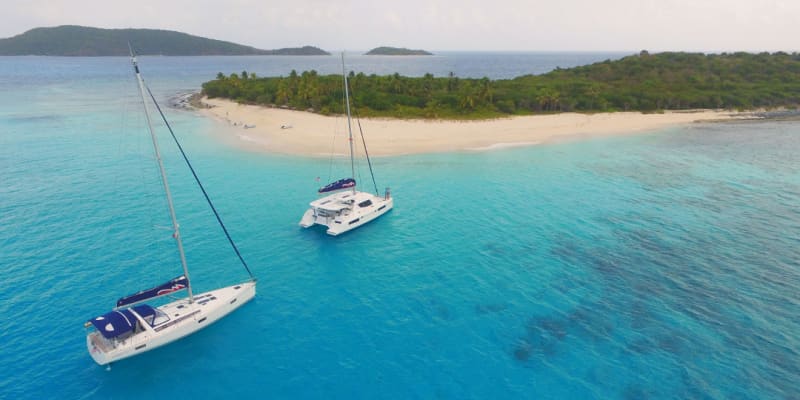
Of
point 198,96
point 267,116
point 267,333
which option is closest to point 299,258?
point 267,333

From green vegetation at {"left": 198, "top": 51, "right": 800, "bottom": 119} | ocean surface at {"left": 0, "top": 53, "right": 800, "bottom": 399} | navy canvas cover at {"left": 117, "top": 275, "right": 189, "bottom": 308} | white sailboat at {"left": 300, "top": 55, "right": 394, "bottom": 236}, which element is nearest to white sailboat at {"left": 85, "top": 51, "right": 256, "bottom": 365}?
navy canvas cover at {"left": 117, "top": 275, "right": 189, "bottom": 308}

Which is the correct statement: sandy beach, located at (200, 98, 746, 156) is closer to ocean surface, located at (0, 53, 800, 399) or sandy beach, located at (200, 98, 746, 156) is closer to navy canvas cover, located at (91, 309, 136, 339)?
ocean surface, located at (0, 53, 800, 399)

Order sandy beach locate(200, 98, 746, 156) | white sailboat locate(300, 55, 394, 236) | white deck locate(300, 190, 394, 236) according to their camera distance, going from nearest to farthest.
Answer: white deck locate(300, 190, 394, 236)
white sailboat locate(300, 55, 394, 236)
sandy beach locate(200, 98, 746, 156)

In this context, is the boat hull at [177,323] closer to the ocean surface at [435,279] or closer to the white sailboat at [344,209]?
the ocean surface at [435,279]

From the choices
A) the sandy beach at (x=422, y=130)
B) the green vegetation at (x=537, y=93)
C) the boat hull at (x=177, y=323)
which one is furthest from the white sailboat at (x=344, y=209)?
the green vegetation at (x=537, y=93)

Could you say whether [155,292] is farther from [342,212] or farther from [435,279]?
[435,279]

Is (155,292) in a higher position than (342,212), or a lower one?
lower

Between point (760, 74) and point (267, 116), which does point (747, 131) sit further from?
point (267, 116)

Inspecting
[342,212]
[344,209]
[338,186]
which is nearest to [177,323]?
[342,212]
